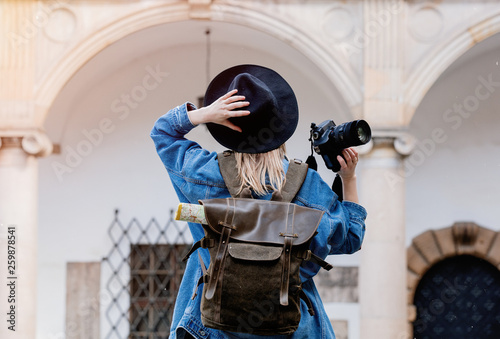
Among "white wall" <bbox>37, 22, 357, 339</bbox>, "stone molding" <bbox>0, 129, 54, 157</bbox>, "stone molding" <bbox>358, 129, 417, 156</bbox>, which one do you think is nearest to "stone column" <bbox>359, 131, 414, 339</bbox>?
"stone molding" <bbox>358, 129, 417, 156</bbox>

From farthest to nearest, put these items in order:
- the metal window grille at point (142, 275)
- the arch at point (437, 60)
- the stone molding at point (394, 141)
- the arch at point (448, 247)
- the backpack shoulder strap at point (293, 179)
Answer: the metal window grille at point (142, 275) → the arch at point (448, 247) → the arch at point (437, 60) → the stone molding at point (394, 141) → the backpack shoulder strap at point (293, 179)

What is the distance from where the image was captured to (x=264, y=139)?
1994 millimetres

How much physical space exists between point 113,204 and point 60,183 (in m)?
0.59

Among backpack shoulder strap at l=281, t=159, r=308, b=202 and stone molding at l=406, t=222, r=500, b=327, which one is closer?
backpack shoulder strap at l=281, t=159, r=308, b=202

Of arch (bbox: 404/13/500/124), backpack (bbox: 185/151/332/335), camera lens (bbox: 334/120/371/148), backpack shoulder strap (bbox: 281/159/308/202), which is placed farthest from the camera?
arch (bbox: 404/13/500/124)

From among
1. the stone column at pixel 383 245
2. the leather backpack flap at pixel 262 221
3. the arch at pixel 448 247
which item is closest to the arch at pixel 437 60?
the stone column at pixel 383 245

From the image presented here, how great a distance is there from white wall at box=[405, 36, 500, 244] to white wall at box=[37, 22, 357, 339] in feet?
3.02

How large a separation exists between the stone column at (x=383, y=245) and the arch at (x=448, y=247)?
1.10 m

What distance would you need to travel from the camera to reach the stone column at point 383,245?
613 cm

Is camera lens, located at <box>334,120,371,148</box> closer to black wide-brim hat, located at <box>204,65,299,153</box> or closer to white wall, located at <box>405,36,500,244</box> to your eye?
black wide-brim hat, located at <box>204,65,299,153</box>

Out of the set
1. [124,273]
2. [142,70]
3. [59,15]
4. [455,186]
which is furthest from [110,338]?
[455,186]

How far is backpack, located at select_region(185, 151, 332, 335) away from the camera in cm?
179

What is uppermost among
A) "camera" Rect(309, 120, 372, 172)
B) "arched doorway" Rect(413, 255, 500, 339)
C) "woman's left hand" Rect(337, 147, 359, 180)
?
"camera" Rect(309, 120, 372, 172)

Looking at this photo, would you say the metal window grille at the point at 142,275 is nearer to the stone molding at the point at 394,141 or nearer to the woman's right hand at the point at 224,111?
the stone molding at the point at 394,141
